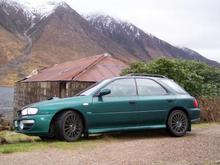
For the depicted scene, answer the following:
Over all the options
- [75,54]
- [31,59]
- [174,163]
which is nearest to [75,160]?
[174,163]

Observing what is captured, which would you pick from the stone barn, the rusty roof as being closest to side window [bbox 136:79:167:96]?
the stone barn

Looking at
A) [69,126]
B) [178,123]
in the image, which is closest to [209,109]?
[178,123]

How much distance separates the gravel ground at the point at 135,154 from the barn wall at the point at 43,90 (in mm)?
12479

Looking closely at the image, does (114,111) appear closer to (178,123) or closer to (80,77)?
(178,123)

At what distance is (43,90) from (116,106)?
57.1ft

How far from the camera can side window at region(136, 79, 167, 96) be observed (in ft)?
36.9

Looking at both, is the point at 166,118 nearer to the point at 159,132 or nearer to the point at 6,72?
the point at 159,132

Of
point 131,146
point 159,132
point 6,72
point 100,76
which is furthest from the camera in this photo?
point 6,72

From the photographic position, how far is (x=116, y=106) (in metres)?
10.7

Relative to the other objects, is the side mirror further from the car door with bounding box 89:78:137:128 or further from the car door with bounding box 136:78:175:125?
the car door with bounding box 136:78:175:125

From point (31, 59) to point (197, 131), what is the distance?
161424 mm

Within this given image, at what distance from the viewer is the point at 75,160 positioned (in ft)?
26.2

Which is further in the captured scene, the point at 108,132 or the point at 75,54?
the point at 75,54

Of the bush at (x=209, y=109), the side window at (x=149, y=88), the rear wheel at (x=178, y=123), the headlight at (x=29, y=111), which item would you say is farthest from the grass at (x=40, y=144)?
the bush at (x=209, y=109)
